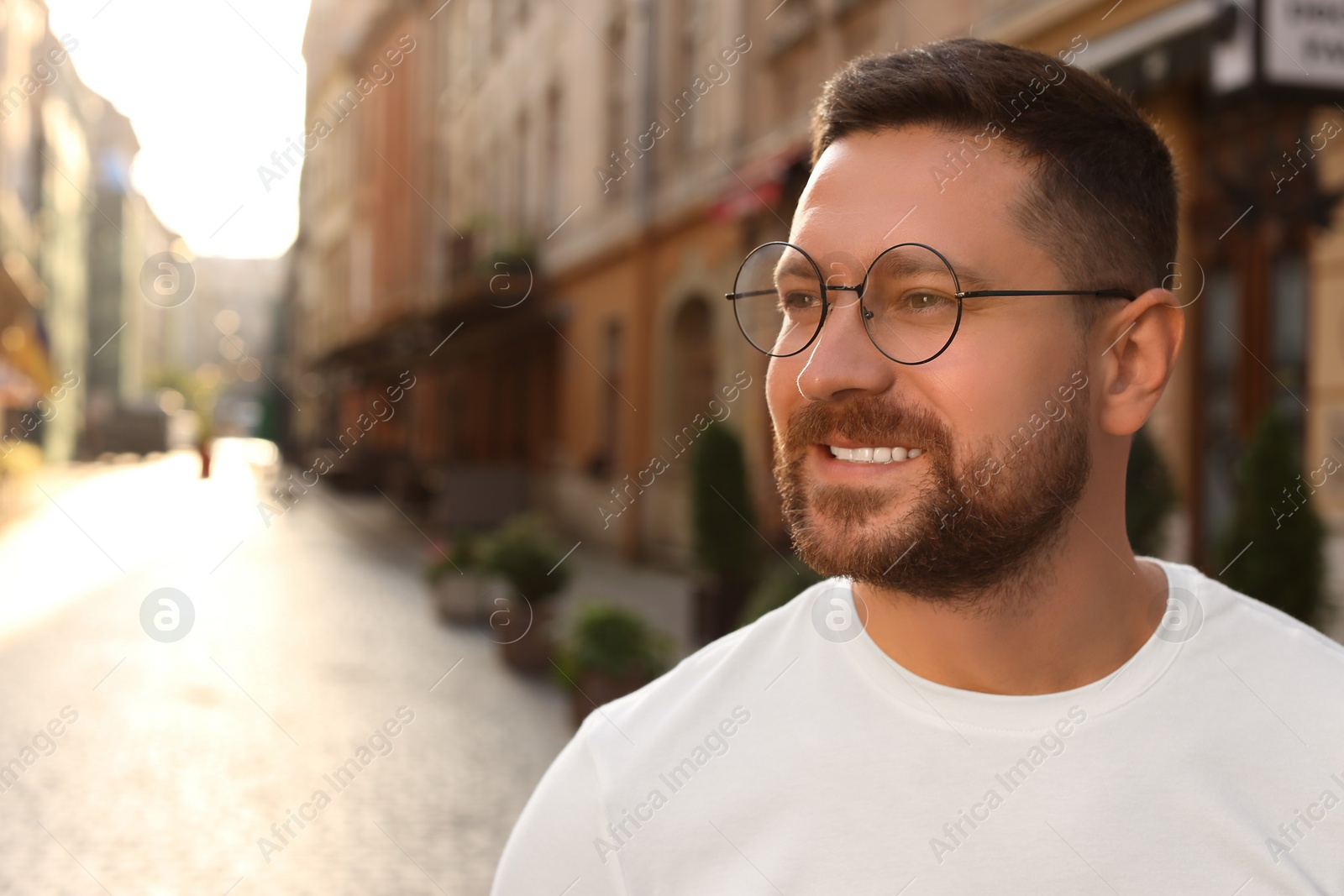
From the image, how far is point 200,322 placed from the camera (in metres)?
135

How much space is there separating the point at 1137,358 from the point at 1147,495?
343 centimetres

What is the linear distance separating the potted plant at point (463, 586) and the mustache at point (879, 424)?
940 cm

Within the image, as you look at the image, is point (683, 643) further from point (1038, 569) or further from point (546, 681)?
point (1038, 569)

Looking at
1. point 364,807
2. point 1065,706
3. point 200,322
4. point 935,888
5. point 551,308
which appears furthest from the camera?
point 200,322

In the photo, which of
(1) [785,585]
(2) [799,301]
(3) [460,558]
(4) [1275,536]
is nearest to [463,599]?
(3) [460,558]

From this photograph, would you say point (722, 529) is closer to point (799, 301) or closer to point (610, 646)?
point (610, 646)

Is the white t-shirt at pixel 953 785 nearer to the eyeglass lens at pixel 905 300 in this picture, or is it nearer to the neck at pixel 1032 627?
the neck at pixel 1032 627

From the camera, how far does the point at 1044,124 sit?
5.32ft

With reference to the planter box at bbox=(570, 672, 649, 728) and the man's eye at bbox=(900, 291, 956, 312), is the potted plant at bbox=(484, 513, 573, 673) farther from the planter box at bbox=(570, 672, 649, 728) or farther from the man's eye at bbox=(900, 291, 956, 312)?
the man's eye at bbox=(900, 291, 956, 312)

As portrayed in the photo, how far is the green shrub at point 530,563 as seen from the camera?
988 cm

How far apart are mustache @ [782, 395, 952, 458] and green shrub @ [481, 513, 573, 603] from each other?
27.6ft

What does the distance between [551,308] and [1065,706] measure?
20412 millimetres

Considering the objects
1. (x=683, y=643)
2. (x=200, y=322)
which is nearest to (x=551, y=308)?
(x=683, y=643)

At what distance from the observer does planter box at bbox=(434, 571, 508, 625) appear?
36.2 ft
